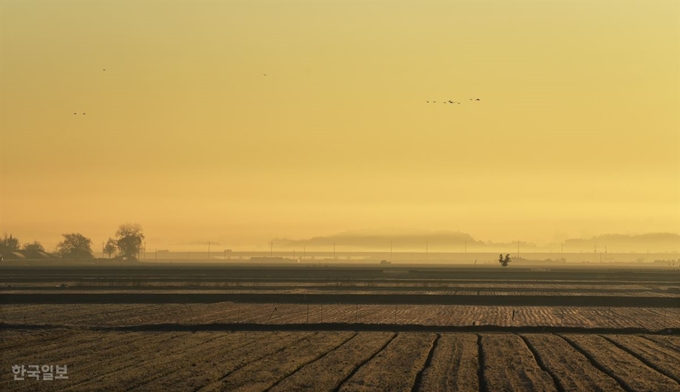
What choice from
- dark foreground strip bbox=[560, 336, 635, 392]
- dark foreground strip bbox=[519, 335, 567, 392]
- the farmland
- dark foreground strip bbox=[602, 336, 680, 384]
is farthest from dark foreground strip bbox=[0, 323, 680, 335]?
dark foreground strip bbox=[560, 336, 635, 392]

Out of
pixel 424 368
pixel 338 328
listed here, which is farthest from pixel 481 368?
pixel 338 328

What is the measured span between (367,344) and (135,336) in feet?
32.0

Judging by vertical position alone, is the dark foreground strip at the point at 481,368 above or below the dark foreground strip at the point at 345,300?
below

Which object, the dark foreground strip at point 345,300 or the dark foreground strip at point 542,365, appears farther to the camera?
the dark foreground strip at point 345,300

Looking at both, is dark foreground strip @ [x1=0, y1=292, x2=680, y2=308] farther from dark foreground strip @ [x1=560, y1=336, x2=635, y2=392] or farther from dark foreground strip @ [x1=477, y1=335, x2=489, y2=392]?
dark foreground strip @ [x1=477, y1=335, x2=489, y2=392]

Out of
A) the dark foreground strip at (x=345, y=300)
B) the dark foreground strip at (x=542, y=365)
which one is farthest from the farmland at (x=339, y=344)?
the dark foreground strip at (x=345, y=300)

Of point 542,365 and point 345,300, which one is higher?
point 345,300

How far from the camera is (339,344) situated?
37.5m

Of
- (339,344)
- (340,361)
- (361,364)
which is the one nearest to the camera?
(361,364)

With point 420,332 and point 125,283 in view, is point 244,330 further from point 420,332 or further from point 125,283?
point 125,283

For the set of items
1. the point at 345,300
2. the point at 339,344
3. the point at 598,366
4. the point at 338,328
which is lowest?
the point at 598,366

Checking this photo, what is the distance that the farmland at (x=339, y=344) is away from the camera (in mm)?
28031

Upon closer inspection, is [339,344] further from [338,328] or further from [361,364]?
[338,328]

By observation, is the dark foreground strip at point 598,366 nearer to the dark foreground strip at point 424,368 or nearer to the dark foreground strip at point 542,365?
the dark foreground strip at point 542,365
